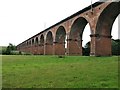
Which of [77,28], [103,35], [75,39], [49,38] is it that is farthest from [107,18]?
[49,38]

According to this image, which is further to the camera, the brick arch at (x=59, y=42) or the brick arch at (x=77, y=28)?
the brick arch at (x=59, y=42)

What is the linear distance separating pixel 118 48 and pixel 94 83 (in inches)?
1924

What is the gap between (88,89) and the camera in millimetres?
6762

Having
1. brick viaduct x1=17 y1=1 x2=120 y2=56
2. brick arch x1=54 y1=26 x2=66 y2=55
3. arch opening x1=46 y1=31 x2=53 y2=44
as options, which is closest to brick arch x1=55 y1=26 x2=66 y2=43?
brick arch x1=54 y1=26 x2=66 y2=55

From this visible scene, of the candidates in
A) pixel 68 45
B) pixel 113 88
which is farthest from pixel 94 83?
pixel 68 45

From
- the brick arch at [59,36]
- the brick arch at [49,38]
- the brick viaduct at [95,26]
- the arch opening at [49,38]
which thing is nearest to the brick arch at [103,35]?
the brick viaduct at [95,26]

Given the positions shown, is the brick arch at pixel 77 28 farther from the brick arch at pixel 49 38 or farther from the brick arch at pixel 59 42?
the brick arch at pixel 49 38

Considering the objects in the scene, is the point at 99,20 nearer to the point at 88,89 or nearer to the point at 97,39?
the point at 97,39

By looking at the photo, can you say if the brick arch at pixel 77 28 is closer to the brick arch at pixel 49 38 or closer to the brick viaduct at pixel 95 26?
the brick viaduct at pixel 95 26

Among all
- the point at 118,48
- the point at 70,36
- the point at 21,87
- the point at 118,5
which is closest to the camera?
the point at 21,87

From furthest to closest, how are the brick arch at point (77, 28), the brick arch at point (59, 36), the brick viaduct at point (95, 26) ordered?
the brick arch at point (59, 36) → the brick arch at point (77, 28) → the brick viaduct at point (95, 26)

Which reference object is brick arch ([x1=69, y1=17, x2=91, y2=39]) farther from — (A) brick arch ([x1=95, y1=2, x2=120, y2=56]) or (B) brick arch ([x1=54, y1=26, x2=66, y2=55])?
(B) brick arch ([x1=54, y1=26, x2=66, y2=55])

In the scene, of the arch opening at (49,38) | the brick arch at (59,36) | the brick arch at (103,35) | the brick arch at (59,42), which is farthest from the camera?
the arch opening at (49,38)

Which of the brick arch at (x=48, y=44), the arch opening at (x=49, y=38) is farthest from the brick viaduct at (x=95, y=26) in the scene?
the arch opening at (x=49, y=38)
